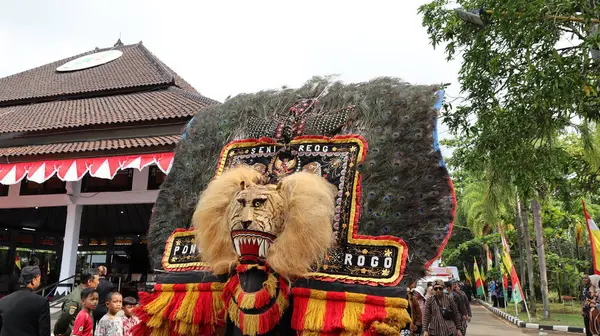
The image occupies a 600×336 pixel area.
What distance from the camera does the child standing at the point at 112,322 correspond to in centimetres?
473

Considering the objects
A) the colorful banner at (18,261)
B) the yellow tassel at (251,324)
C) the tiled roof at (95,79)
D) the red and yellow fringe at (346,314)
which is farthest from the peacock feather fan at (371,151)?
the colorful banner at (18,261)

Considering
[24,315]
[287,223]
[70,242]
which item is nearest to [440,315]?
[287,223]

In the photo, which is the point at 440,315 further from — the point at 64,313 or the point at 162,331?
the point at 64,313

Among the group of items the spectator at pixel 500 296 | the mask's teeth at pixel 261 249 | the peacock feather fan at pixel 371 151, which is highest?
the peacock feather fan at pixel 371 151

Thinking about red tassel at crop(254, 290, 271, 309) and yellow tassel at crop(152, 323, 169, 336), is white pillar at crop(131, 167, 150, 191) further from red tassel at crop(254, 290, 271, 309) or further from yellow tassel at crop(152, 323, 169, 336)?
red tassel at crop(254, 290, 271, 309)

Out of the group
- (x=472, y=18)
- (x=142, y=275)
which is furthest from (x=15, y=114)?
(x=472, y=18)

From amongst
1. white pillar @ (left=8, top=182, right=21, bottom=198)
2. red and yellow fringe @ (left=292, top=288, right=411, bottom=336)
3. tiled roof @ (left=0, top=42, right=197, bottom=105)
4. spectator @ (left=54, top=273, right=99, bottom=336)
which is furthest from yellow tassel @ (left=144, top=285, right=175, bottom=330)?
white pillar @ (left=8, top=182, right=21, bottom=198)

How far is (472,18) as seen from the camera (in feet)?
23.7

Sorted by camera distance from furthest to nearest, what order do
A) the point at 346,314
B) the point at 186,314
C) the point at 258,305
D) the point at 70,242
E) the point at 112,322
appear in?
the point at 70,242 → the point at 112,322 → the point at 186,314 → the point at 346,314 → the point at 258,305

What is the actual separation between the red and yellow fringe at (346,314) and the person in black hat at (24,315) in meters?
2.49

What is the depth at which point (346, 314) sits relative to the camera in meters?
3.00

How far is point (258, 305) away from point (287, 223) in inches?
20.0

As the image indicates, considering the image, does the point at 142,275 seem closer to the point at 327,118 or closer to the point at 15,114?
the point at 15,114

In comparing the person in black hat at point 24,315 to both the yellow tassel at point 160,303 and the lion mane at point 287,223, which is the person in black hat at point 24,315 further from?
the lion mane at point 287,223
